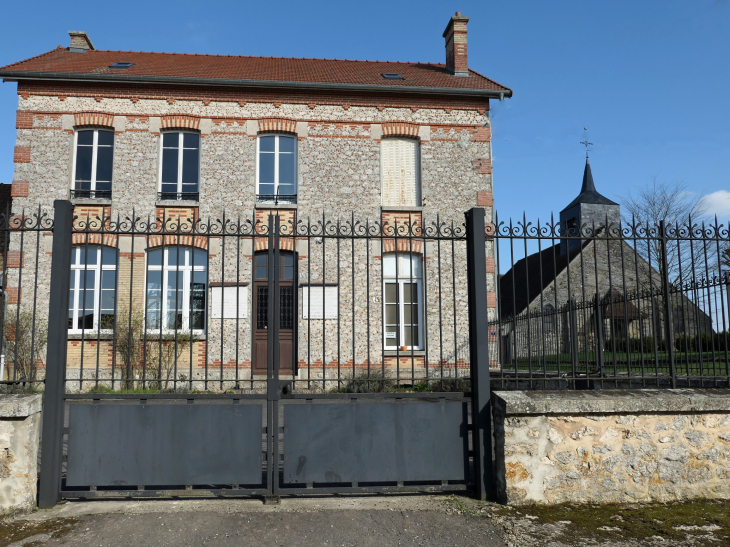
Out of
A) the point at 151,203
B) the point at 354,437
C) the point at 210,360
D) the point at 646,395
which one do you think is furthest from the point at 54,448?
the point at 151,203

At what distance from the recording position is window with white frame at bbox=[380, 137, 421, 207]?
45.1 feet

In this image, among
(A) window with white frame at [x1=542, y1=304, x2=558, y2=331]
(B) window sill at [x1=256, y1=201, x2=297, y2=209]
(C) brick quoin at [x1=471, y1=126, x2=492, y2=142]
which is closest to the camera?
(A) window with white frame at [x1=542, y1=304, x2=558, y2=331]

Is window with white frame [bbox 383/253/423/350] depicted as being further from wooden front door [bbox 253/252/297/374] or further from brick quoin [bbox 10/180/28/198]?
brick quoin [bbox 10/180/28/198]

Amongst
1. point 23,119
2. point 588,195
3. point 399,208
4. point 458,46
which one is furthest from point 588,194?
point 23,119

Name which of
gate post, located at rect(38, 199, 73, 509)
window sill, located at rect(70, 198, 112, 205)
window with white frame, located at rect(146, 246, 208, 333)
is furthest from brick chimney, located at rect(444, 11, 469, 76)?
gate post, located at rect(38, 199, 73, 509)

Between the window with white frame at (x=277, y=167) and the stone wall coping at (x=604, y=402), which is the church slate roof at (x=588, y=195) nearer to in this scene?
the window with white frame at (x=277, y=167)

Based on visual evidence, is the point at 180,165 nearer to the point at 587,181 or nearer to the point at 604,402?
the point at 604,402

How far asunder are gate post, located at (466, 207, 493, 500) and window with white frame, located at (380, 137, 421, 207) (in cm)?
883

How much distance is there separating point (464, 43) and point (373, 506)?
13.9 m

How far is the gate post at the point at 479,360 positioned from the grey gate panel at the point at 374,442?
0.43 feet

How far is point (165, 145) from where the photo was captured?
13.5m

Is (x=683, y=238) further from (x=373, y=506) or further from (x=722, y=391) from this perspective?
(x=373, y=506)

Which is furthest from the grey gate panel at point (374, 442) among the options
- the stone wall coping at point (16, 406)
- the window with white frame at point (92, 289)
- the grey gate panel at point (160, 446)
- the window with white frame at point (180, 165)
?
the window with white frame at point (180, 165)

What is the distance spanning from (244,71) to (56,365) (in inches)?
459
